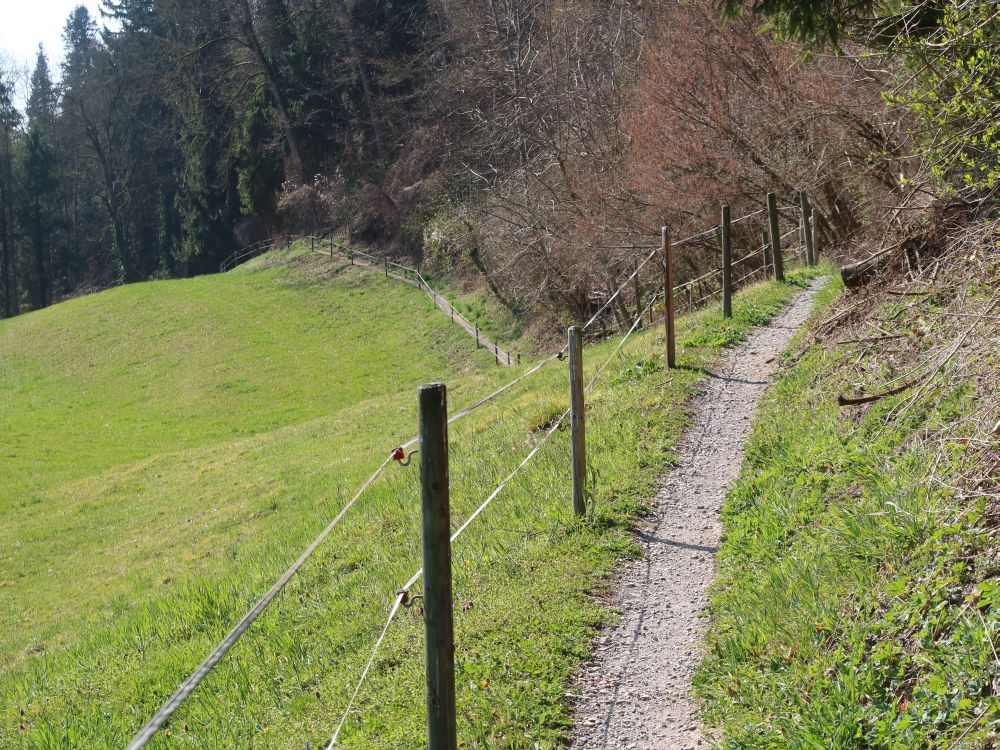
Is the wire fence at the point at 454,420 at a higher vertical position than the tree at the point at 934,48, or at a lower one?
lower

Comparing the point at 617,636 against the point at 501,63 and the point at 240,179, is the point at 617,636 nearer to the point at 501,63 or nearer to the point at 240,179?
the point at 501,63

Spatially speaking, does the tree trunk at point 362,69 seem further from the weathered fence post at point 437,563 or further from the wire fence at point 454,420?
the weathered fence post at point 437,563

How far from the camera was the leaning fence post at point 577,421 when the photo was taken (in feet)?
22.7

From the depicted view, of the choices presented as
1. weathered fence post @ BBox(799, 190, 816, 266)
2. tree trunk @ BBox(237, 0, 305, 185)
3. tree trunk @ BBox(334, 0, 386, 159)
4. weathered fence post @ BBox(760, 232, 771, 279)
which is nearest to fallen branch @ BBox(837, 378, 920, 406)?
weathered fence post @ BBox(760, 232, 771, 279)

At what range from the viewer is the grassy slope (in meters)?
3.70

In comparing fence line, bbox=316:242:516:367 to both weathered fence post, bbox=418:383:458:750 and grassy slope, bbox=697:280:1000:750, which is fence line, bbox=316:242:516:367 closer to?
grassy slope, bbox=697:280:1000:750

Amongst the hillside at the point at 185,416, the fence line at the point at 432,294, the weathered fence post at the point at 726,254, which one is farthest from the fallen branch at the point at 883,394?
the fence line at the point at 432,294

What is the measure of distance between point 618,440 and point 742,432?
1.18 metres

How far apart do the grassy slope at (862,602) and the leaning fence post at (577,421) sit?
116cm

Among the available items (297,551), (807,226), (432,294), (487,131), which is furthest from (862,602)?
(432,294)

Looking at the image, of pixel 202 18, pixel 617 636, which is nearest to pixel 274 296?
pixel 202 18

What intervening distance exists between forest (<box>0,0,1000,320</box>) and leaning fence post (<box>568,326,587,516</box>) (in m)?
2.80

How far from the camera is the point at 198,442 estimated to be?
26109 millimetres

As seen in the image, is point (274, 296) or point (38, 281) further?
point (38, 281)
